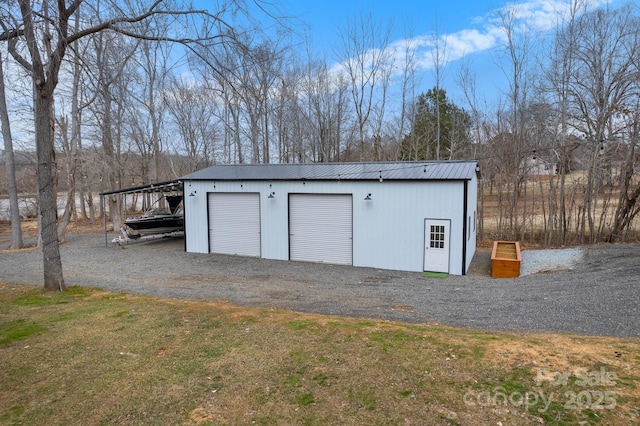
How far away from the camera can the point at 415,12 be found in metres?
19.3

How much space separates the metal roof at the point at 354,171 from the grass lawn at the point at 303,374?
5864 millimetres

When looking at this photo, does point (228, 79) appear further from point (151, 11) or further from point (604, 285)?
point (604, 285)

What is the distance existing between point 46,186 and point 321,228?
6.96m

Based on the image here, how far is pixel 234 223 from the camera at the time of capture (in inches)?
509

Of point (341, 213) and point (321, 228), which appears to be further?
point (321, 228)

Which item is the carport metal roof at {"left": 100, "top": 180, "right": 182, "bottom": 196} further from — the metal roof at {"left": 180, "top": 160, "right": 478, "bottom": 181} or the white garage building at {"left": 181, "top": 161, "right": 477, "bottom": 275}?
the metal roof at {"left": 180, "top": 160, "right": 478, "bottom": 181}

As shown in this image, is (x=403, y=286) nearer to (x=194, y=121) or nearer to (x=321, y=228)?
(x=321, y=228)

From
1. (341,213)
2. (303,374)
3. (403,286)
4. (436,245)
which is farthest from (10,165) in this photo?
(303,374)

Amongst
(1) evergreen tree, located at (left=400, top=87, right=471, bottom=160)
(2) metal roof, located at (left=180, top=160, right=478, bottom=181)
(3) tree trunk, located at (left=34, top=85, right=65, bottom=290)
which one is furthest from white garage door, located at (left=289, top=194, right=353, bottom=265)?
(1) evergreen tree, located at (left=400, top=87, right=471, bottom=160)

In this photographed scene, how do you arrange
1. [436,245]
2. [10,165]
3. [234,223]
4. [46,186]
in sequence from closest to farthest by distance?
[46,186], [436,245], [234,223], [10,165]

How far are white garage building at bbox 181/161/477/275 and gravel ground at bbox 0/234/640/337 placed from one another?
1.76 ft

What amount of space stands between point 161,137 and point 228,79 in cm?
1974

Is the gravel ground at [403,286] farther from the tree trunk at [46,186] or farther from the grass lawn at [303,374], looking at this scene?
the tree trunk at [46,186]

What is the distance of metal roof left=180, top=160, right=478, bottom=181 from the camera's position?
34.1ft
